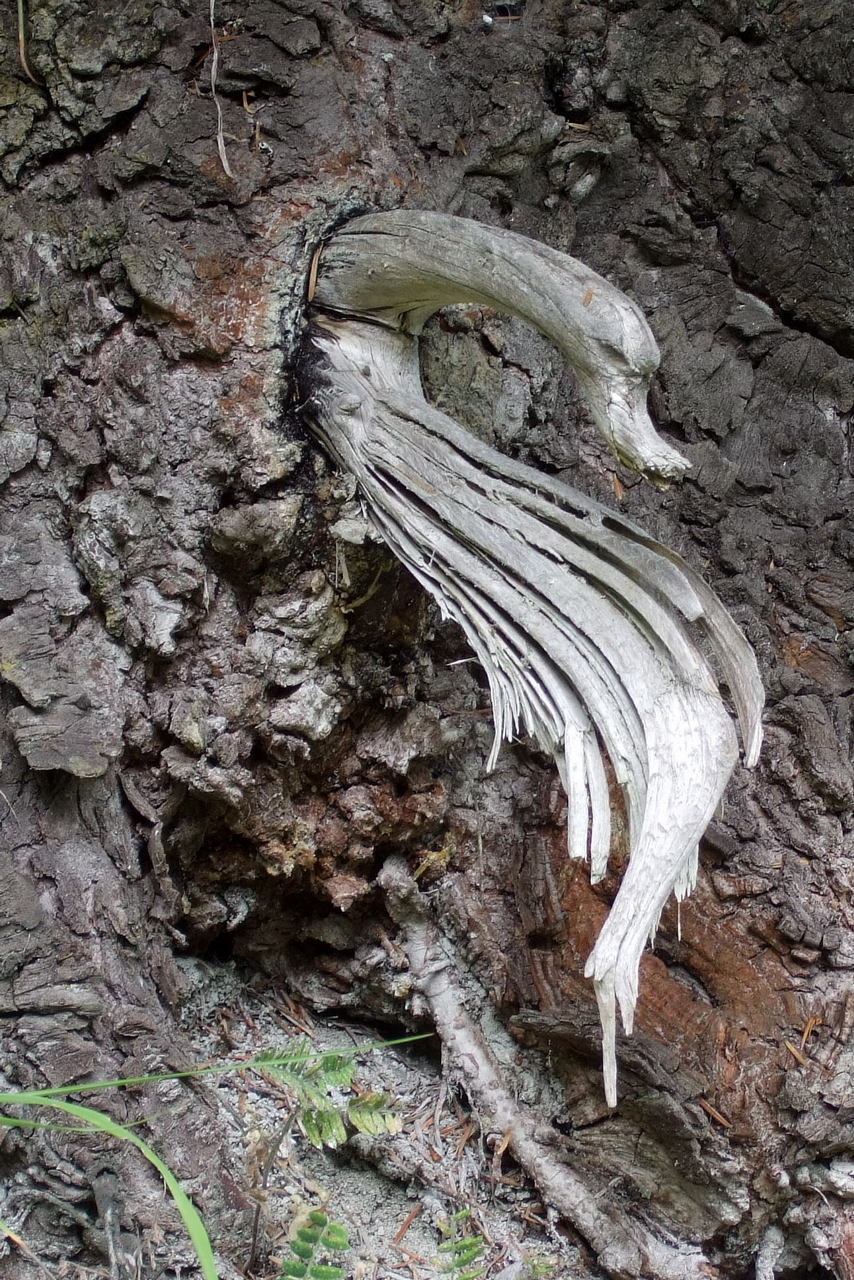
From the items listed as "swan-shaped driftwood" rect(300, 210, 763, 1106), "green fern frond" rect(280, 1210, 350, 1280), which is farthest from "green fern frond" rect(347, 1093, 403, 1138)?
"swan-shaped driftwood" rect(300, 210, 763, 1106)

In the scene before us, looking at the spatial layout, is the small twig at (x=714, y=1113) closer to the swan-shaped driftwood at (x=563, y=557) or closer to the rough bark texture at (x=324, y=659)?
the rough bark texture at (x=324, y=659)

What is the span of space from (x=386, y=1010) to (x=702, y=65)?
6.16 ft

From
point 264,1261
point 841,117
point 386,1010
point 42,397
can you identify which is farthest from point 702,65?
point 264,1261

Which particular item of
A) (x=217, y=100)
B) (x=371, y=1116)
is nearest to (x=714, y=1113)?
(x=371, y=1116)

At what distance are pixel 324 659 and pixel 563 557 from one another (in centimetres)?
47

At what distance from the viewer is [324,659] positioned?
1.75 m

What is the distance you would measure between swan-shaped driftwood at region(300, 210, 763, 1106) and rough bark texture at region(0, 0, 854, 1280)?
0.30 feet

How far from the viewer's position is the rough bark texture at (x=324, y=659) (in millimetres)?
1582

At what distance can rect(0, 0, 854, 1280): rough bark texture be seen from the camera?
1.58 m

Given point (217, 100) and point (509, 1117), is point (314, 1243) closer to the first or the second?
point (509, 1117)

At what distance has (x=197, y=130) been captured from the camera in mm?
1670

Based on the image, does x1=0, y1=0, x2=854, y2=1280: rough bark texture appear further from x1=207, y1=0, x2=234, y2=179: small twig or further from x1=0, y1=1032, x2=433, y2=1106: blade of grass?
x1=0, y1=1032, x2=433, y2=1106: blade of grass

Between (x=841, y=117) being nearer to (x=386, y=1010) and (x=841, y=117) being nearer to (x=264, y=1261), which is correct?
(x=386, y=1010)

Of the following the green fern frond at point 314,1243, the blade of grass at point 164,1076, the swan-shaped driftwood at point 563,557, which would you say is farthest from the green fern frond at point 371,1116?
the swan-shaped driftwood at point 563,557
